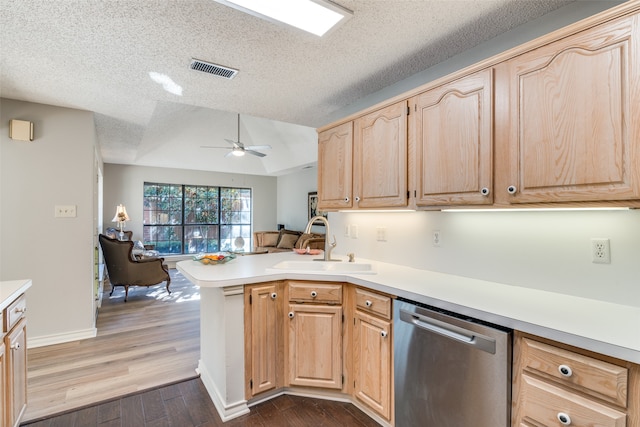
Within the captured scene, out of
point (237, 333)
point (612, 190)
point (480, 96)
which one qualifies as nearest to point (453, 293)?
point (612, 190)

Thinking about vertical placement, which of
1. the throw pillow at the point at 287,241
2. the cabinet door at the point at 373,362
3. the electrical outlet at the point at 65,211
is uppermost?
the electrical outlet at the point at 65,211

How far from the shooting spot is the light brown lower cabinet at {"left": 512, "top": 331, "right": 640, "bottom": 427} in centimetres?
98

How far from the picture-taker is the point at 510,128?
1.51m

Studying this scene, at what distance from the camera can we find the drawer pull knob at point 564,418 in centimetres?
109

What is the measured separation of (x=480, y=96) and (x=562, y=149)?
50cm

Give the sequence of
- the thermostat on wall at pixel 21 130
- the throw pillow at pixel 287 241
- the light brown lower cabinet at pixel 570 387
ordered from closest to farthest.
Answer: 1. the light brown lower cabinet at pixel 570 387
2. the thermostat on wall at pixel 21 130
3. the throw pillow at pixel 287 241

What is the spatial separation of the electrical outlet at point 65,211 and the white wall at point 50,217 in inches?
1.5

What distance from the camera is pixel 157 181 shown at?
746 cm

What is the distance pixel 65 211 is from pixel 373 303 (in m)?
3.30

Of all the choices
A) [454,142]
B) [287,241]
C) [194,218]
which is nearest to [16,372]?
[454,142]

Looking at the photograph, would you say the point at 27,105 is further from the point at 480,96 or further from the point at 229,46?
the point at 480,96

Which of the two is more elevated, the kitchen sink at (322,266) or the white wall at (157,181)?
the white wall at (157,181)

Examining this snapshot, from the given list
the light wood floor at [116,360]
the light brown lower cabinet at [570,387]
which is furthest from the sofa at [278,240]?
the light brown lower cabinet at [570,387]

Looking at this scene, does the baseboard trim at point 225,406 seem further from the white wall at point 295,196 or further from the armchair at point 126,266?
the white wall at point 295,196
